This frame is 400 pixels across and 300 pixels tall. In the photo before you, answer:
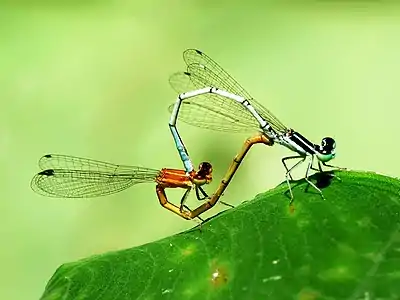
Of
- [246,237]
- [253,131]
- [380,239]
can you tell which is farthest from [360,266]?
[253,131]

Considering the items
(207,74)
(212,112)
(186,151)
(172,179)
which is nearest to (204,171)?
(172,179)

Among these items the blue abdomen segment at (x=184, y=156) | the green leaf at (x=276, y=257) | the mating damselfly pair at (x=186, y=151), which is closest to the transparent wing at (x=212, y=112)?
the mating damselfly pair at (x=186, y=151)

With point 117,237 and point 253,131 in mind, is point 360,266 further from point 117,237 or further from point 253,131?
point 117,237

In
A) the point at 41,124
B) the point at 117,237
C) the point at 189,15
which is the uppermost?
the point at 189,15

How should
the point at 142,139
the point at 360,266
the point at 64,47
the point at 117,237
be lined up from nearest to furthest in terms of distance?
the point at 360,266, the point at 117,237, the point at 142,139, the point at 64,47

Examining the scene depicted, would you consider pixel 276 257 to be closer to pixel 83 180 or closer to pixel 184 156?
pixel 184 156

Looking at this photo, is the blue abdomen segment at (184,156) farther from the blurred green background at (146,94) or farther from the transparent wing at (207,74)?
the blurred green background at (146,94)

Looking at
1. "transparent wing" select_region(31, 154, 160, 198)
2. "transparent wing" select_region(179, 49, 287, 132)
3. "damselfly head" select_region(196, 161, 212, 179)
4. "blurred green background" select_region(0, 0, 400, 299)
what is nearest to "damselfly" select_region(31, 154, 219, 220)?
"transparent wing" select_region(31, 154, 160, 198)
